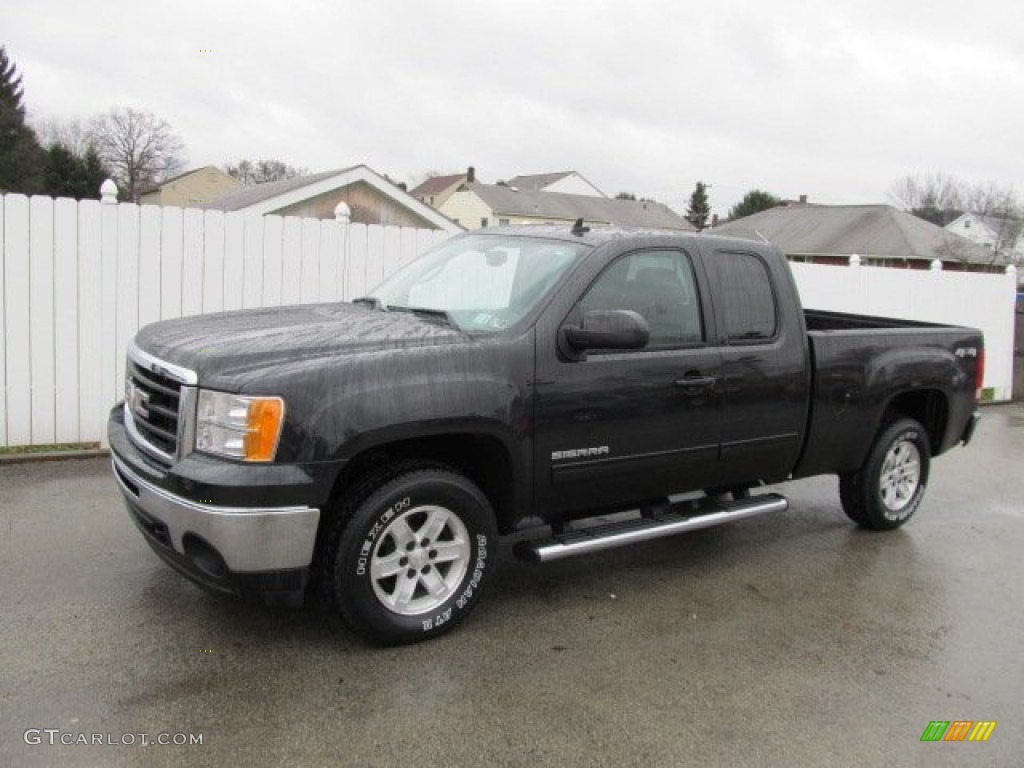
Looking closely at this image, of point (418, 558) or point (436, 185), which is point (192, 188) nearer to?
point (436, 185)

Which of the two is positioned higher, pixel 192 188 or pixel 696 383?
pixel 192 188

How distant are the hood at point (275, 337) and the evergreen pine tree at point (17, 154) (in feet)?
139

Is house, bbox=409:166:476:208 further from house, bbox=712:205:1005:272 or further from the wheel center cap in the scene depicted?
the wheel center cap

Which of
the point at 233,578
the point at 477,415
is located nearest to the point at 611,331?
the point at 477,415

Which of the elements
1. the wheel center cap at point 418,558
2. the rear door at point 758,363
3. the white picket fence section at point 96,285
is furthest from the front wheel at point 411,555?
the white picket fence section at point 96,285

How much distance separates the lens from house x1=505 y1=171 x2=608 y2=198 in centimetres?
7050

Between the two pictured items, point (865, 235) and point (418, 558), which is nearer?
point (418, 558)

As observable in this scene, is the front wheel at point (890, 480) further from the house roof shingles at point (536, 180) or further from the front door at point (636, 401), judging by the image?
the house roof shingles at point (536, 180)

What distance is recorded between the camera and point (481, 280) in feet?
15.4

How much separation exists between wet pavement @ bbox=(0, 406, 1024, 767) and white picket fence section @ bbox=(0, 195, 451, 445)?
173 cm

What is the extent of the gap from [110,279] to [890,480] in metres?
6.30

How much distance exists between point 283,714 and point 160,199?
64723 millimetres

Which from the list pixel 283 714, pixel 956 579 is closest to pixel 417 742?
pixel 283 714

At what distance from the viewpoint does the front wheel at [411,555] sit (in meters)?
3.66
